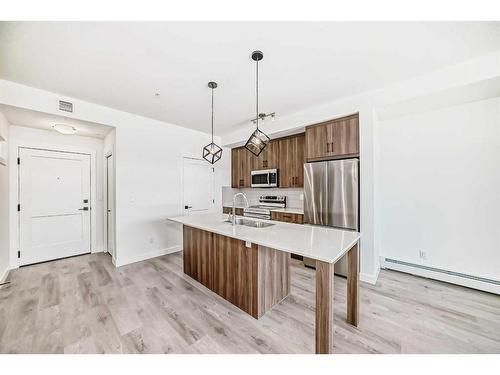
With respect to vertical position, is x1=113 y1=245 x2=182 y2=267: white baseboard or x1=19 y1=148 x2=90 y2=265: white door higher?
x1=19 y1=148 x2=90 y2=265: white door

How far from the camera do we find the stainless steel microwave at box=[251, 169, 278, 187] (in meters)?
4.24

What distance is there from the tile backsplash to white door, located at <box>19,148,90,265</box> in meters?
3.04

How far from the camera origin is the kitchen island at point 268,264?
135cm

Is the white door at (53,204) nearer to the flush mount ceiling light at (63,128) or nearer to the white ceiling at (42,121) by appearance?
the white ceiling at (42,121)

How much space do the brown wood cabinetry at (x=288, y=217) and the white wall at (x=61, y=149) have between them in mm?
3619

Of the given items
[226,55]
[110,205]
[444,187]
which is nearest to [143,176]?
[110,205]

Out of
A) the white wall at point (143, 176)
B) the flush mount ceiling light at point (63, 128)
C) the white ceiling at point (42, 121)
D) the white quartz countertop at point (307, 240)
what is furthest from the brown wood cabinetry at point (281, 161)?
the flush mount ceiling light at point (63, 128)

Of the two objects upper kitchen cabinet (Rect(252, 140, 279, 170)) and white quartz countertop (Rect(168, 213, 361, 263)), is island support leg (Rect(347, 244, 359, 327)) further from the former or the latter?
upper kitchen cabinet (Rect(252, 140, 279, 170))

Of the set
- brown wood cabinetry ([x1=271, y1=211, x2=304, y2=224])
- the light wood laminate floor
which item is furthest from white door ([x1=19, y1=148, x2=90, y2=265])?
brown wood cabinetry ([x1=271, y1=211, x2=304, y2=224])

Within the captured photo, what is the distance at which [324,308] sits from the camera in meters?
1.34

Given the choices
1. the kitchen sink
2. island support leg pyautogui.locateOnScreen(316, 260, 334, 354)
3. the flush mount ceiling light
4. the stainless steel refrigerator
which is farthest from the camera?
the flush mount ceiling light
